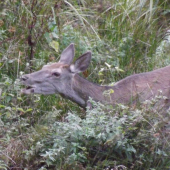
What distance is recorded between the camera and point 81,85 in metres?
6.96

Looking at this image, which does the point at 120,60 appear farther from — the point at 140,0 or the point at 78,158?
the point at 78,158

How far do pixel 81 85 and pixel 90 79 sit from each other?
33.3 inches

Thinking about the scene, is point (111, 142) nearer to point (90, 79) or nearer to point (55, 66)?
point (55, 66)

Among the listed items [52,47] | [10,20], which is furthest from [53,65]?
[10,20]

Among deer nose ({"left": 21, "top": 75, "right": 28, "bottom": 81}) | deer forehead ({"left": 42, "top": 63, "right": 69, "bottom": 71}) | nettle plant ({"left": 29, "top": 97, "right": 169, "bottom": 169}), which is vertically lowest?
nettle plant ({"left": 29, "top": 97, "right": 169, "bottom": 169})

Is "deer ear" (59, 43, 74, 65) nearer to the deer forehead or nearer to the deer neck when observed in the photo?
the deer forehead

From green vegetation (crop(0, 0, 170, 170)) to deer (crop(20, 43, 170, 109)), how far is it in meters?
0.19

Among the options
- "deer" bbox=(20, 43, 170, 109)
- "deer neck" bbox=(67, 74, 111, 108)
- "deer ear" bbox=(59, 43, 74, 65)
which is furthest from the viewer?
"deer ear" bbox=(59, 43, 74, 65)

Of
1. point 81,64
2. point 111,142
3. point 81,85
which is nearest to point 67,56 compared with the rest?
point 81,64

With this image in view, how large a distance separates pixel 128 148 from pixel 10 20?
10.8 feet

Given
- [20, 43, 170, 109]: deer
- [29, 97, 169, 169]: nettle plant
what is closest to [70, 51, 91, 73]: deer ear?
[20, 43, 170, 109]: deer

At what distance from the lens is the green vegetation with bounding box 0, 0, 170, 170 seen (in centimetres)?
527

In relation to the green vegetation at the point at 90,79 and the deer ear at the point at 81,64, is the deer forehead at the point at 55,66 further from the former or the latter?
the green vegetation at the point at 90,79

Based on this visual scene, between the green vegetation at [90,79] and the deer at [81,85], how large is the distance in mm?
192
